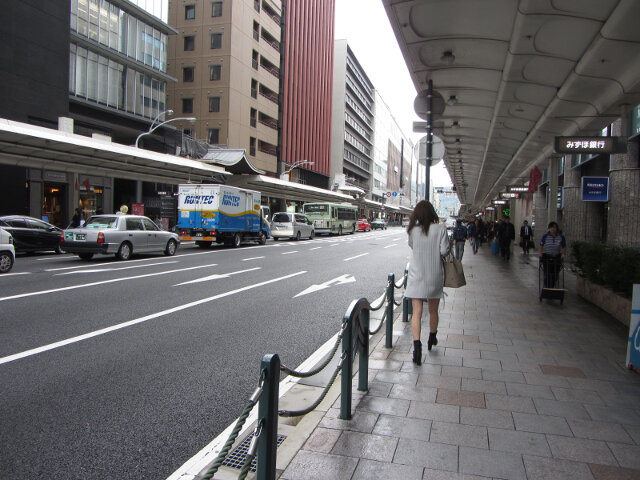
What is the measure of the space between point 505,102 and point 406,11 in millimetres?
5132

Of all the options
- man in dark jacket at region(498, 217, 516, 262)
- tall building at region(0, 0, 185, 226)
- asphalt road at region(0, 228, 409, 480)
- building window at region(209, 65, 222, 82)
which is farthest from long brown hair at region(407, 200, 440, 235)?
building window at region(209, 65, 222, 82)

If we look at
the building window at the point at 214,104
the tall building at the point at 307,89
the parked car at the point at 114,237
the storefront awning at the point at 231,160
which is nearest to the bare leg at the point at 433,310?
the parked car at the point at 114,237

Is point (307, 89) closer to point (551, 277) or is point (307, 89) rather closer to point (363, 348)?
point (551, 277)

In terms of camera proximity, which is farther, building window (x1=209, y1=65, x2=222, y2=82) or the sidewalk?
building window (x1=209, y1=65, x2=222, y2=82)

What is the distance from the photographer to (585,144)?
31.5ft

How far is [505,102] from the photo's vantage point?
1120 centimetres

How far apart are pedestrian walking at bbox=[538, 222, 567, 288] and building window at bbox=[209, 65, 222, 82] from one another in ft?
143

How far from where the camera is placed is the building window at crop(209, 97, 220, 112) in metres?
47.8

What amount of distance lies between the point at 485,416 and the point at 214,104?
47903 mm

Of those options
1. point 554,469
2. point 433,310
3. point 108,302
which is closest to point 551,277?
point 433,310

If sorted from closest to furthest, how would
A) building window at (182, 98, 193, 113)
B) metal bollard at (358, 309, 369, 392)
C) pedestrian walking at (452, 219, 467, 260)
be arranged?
metal bollard at (358, 309, 369, 392) → pedestrian walking at (452, 219, 467, 260) → building window at (182, 98, 193, 113)

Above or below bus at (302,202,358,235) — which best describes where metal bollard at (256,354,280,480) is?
below

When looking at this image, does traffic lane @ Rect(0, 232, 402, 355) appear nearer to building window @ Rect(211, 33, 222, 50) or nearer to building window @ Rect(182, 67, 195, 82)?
building window @ Rect(211, 33, 222, 50)

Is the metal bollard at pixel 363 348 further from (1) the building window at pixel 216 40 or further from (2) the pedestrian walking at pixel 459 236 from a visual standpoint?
(1) the building window at pixel 216 40
